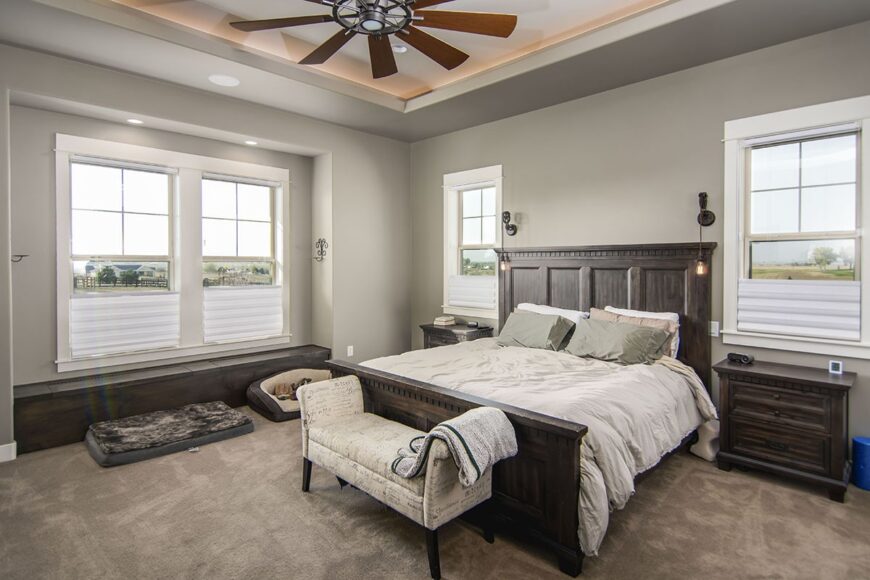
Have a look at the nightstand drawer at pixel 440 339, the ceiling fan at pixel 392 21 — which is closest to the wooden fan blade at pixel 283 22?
the ceiling fan at pixel 392 21

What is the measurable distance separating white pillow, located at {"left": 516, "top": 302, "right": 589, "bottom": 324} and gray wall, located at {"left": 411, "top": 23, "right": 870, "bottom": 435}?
0.65m

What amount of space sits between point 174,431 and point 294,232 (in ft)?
8.27

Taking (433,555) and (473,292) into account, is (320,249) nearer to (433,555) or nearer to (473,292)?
(473,292)

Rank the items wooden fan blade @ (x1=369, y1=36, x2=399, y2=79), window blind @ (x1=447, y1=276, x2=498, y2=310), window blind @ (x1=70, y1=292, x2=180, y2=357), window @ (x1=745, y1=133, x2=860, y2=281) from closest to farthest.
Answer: wooden fan blade @ (x1=369, y1=36, x2=399, y2=79) < window @ (x1=745, y1=133, x2=860, y2=281) < window blind @ (x1=70, y1=292, x2=180, y2=357) < window blind @ (x1=447, y1=276, x2=498, y2=310)

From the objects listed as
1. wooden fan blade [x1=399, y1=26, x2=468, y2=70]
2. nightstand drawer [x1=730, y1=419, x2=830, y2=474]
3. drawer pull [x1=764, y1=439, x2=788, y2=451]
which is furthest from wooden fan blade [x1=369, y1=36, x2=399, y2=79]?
drawer pull [x1=764, y1=439, x2=788, y2=451]

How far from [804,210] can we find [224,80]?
449cm

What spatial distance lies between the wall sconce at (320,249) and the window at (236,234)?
49 centimetres

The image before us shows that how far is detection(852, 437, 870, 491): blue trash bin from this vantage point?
2930mm

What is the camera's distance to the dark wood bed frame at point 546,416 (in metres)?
2.15

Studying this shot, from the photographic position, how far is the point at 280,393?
15.3 feet

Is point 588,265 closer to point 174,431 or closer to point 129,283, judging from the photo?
point 174,431

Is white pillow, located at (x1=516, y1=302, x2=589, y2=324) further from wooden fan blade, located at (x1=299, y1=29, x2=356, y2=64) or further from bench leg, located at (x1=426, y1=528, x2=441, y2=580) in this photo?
wooden fan blade, located at (x1=299, y1=29, x2=356, y2=64)

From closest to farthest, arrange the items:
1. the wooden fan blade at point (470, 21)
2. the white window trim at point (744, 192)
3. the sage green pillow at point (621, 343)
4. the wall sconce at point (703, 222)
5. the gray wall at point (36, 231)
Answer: the wooden fan blade at point (470, 21), the white window trim at point (744, 192), the sage green pillow at point (621, 343), the wall sconce at point (703, 222), the gray wall at point (36, 231)

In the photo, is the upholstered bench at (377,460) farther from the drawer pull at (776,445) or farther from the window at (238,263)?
the window at (238,263)
